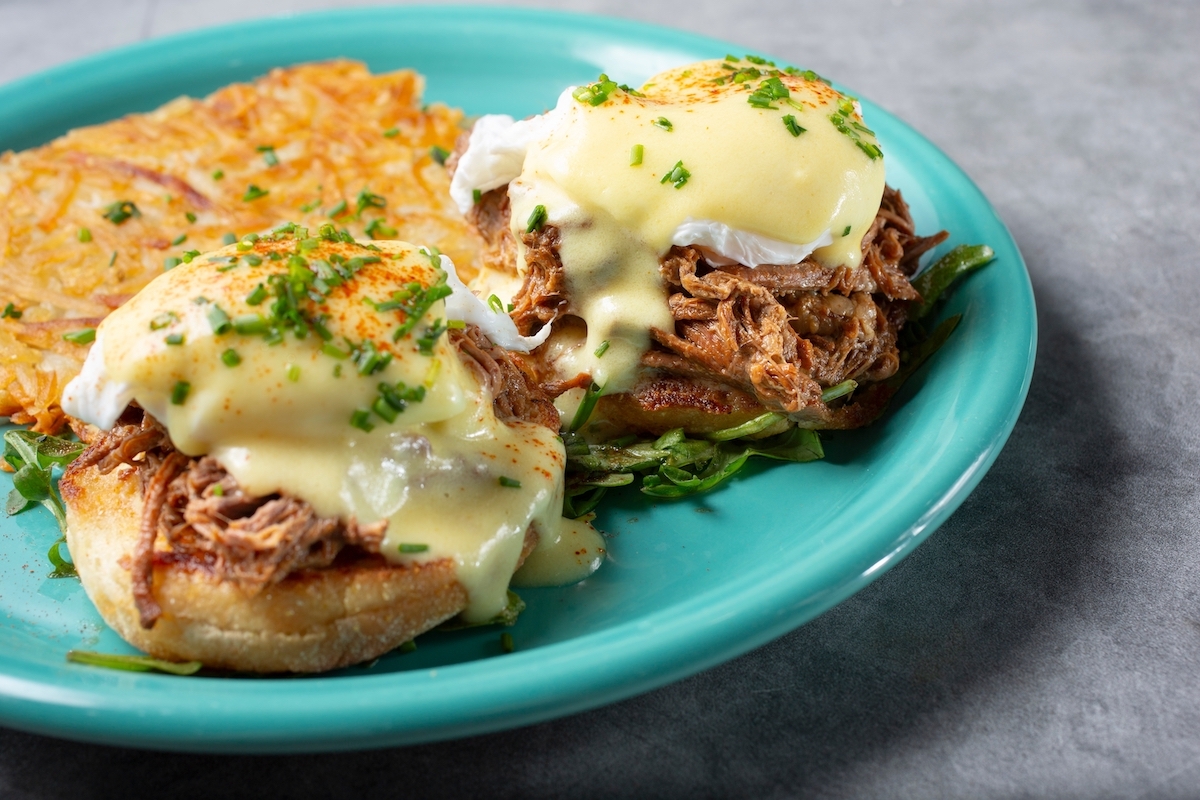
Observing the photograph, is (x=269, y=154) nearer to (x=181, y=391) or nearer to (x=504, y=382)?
(x=504, y=382)

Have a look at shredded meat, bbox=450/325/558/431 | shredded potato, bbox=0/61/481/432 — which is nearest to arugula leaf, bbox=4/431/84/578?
shredded potato, bbox=0/61/481/432

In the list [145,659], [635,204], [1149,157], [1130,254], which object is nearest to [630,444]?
[635,204]

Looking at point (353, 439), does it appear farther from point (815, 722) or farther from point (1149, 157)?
point (1149, 157)

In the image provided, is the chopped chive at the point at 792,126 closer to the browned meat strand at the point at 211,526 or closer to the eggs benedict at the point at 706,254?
the eggs benedict at the point at 706,254

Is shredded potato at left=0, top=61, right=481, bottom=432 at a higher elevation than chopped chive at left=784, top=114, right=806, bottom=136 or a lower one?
lower

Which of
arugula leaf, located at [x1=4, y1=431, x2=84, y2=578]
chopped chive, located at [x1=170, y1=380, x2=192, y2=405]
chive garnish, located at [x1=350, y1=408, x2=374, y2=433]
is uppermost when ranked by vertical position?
chopped chive, located at [x1=170, y1=380, x2=192, y2=405]

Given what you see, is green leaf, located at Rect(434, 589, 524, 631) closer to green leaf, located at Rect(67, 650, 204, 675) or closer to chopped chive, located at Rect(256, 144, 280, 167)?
green leaf, located at Rect(67, 650, 204, 675)
